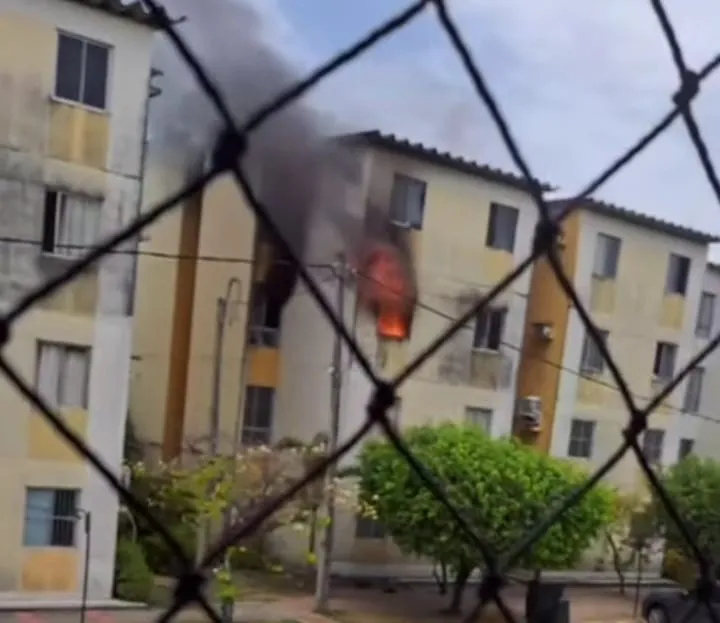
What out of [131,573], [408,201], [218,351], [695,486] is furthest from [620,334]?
[131,573]

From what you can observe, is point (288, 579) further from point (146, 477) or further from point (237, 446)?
point (146, 477)

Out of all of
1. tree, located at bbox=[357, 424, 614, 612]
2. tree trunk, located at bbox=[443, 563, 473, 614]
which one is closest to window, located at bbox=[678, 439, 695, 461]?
tree, located at bbox=[357, 424, 614, 612]

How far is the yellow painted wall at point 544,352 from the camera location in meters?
1.63

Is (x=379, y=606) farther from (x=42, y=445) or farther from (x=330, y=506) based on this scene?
(x=42, y=445)

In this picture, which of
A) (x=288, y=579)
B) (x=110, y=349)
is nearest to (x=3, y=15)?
(x=110, y=349)

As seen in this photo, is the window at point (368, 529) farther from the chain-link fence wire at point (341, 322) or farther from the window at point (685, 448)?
the chain-link fence wire at point (341, 322)

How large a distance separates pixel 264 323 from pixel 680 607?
1136mm

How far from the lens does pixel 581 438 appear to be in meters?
1.91

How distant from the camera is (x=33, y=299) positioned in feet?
0.62

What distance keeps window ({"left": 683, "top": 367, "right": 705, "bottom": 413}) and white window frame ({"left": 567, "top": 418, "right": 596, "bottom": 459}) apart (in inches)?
6.4

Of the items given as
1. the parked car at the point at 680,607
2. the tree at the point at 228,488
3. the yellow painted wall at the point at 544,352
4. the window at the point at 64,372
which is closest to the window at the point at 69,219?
the window at the point at 64,372

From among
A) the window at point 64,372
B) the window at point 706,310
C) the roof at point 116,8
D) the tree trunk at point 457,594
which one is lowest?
the tree trunk at point 457,594

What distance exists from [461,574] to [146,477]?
38 centimetres

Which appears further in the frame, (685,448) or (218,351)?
(685,448)
